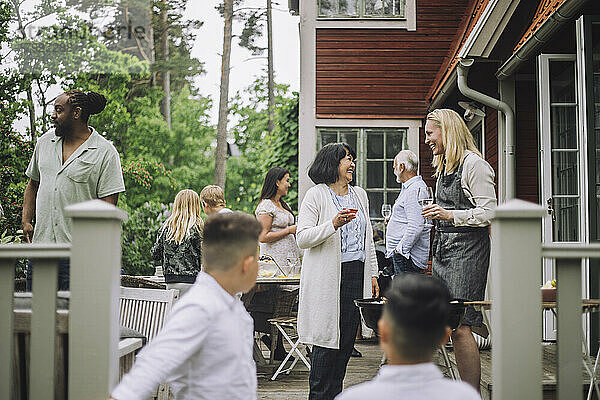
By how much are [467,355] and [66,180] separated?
2291mm

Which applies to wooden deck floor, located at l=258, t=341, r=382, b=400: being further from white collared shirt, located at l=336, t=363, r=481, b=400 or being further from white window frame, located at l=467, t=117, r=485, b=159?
white collared shirt, located at l=336, t=363, r=481, b=400

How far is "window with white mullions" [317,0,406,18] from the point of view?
9.51 m

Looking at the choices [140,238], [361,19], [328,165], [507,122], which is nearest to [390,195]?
[361,19]

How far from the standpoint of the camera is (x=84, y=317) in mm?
2342

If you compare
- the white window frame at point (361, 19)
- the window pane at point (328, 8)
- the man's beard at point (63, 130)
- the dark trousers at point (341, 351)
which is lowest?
the dark trousers at point (341, 351)

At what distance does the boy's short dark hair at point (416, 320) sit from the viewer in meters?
2.00

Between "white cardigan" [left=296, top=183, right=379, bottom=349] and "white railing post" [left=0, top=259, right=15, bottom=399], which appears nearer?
"white railing post" [left=0, top=259, right=15, bottom=399]

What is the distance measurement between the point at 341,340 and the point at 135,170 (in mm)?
14799

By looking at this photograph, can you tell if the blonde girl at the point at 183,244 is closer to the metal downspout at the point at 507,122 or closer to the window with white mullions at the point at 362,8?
the metal downspout at the point at 507,122

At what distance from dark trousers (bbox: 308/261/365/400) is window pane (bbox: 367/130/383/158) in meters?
5.11

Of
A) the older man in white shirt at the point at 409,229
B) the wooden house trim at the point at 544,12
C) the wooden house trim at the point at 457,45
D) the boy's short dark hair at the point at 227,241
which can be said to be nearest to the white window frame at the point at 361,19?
the wooden house trim at the point at 457,45

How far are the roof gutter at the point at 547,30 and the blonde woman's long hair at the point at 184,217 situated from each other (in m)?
2.63

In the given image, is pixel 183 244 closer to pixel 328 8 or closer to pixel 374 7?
pixel 328 8

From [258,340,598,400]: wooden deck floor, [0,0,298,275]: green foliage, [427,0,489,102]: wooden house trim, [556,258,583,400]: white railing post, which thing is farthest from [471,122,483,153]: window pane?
[556,258,583,400]: white railing post
